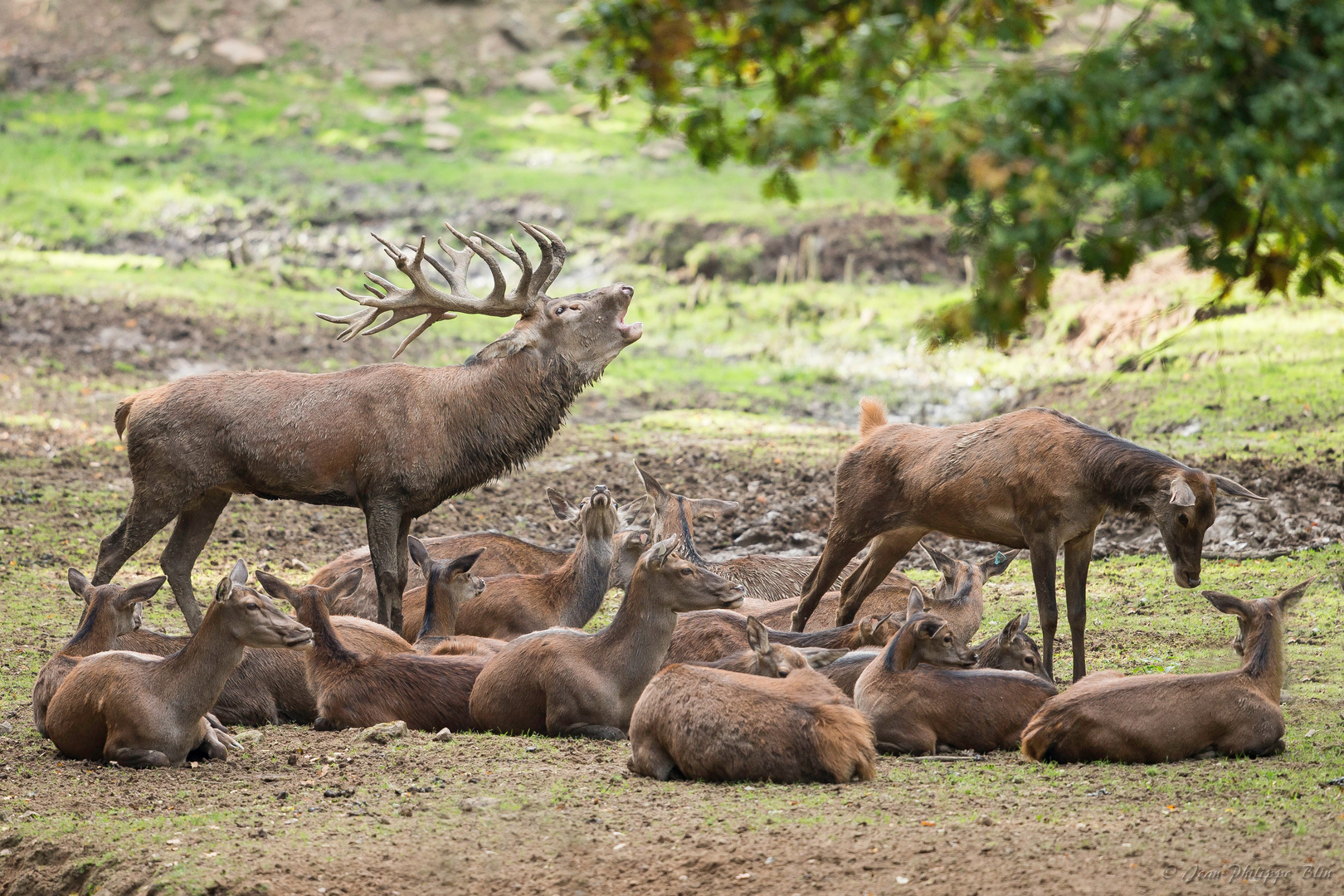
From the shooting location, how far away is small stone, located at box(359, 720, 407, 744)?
6902mm

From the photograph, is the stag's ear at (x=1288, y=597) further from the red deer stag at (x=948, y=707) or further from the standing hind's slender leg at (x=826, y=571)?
the standing hind's slender leg at (x=826, y=571)

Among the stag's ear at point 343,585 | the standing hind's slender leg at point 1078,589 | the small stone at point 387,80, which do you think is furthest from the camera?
the small stone at point 387,80

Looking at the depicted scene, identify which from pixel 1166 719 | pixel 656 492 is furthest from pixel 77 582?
pixel 1166 719

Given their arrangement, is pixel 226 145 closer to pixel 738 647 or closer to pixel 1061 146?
pixel 738 647

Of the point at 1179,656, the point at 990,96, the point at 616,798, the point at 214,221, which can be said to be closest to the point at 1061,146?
the point at 990,96

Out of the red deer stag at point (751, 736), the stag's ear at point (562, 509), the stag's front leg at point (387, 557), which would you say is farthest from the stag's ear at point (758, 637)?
the stag's ear at point (562, 509)

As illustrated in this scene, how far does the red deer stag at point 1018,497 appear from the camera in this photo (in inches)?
314

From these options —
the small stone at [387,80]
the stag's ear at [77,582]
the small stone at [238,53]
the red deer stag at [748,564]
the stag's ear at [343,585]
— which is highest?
the small stone at [238,53]

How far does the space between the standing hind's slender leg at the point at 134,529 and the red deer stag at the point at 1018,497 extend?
13.0 feet

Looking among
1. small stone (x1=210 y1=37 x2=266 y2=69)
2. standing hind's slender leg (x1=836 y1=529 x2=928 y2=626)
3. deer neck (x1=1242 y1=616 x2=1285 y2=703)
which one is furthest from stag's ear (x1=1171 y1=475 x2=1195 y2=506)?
small stone (x1=210 y1=37 x2=266 y2=69)

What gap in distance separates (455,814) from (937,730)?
2335 mm

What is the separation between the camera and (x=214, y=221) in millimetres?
25281

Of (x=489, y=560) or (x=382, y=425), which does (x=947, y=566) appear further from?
(x=382, y=425)

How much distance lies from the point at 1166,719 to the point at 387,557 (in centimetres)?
470
